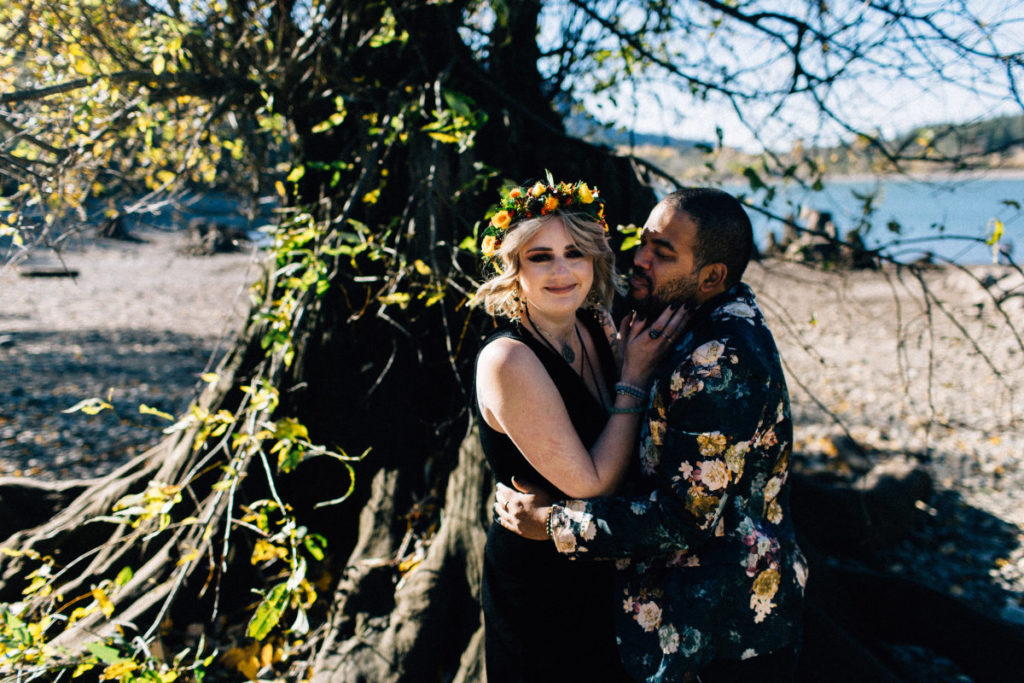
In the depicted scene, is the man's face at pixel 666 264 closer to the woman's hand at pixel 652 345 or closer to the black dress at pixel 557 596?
the woman's hand at pixel 652 345

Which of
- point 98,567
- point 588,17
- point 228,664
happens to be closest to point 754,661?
point 228,664

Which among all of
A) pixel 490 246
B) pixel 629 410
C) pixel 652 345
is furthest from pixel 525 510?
pixel 490 246

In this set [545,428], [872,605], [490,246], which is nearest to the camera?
[545,428]

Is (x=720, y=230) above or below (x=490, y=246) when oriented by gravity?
above

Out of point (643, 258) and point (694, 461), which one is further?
point (643, 258)

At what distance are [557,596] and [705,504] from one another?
26.3 inches

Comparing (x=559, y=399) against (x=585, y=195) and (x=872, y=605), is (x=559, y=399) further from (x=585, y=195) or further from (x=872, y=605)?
(x=872, y=605)

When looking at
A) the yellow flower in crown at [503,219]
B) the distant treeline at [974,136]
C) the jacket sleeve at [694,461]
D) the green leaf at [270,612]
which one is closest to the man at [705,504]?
the jacket sleeve at [694,461]

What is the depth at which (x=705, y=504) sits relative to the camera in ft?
5.98

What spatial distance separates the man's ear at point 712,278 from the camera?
2.12 m

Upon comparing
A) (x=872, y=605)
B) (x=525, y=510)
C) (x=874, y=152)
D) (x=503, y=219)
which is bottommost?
(x=872, y=605)

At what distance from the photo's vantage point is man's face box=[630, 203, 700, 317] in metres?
2.13

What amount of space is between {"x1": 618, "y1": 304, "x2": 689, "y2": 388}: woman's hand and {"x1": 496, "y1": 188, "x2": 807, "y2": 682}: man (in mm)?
41

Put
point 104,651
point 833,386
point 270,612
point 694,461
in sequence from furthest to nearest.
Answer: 1. point 833,386
2. point 270,612
3. point 104,651
4. point 694,461
